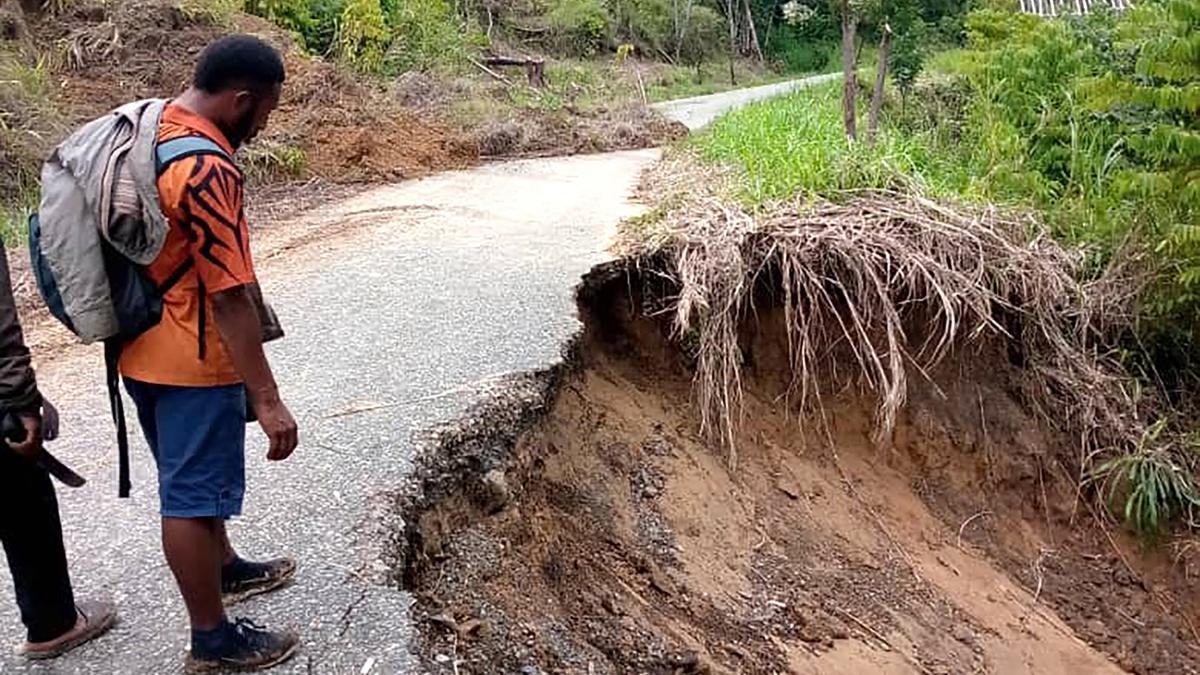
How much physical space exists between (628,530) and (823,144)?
391cm

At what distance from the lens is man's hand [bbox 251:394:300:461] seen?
2.59m

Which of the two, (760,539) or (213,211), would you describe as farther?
(760,539)

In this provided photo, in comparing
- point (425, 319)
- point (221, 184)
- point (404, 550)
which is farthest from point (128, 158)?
point (425, 319)

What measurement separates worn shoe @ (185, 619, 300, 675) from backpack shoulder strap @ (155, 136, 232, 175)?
121 centimetres

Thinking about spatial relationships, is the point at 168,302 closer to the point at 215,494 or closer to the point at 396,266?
the point at 215,494

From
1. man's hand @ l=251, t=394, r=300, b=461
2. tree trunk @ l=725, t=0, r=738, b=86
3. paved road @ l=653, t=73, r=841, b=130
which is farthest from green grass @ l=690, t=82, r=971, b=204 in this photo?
tree trunk @ l=725, t=0, r=738, b=86

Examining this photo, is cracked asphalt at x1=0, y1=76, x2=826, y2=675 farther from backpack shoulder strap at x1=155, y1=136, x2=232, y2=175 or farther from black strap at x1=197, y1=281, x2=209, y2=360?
backpack shoulder strap at x1=155, y1=136, x2=232, y2=175

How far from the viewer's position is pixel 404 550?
3.54 meters

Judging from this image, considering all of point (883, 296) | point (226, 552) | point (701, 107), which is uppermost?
point (226, 552)

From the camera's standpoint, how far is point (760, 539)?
5.36 metres

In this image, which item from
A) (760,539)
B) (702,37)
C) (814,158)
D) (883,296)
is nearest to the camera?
(760,539)

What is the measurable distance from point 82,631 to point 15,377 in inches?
33.2

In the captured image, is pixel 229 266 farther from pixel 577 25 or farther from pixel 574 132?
pixel 577 25

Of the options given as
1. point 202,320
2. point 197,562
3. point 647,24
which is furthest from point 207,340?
point 647,24
